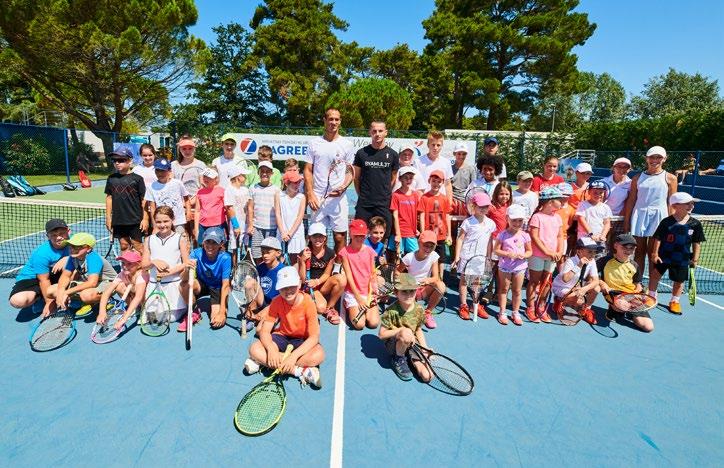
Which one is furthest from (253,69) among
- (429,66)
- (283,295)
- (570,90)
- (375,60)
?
(283,295)

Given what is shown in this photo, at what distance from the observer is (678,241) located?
5.48m

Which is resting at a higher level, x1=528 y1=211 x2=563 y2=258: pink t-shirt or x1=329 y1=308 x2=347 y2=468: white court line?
x1=528 y1=211 x2=563 y2=258: pink t-shirt

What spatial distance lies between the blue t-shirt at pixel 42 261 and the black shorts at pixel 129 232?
2.82ft

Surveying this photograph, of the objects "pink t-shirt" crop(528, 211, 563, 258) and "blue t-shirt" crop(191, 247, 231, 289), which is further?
"pink t-shirt" crop(528, 211, 563, 258)

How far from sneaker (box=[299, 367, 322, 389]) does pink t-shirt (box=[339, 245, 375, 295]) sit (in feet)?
4.51

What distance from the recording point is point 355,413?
338 cm

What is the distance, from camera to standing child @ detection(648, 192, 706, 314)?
541 centimetres

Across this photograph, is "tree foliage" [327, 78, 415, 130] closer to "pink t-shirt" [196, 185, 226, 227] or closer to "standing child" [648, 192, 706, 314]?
"pink t-shirt" [196, 185, 226, 227]

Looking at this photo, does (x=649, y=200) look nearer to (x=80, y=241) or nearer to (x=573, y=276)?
(x=573, y=276)

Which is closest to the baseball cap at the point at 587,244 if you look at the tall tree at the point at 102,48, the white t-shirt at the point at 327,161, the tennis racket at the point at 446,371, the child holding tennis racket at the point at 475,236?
the child holding tennis racket at the point at 475,236

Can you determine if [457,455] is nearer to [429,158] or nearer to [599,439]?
[599,439]

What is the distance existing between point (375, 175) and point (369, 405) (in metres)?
2.98

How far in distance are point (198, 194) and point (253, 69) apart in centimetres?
2966

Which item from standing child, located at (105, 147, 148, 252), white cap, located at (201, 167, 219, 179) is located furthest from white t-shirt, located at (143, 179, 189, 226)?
white cap, located at (201, 167, 219, 179)
